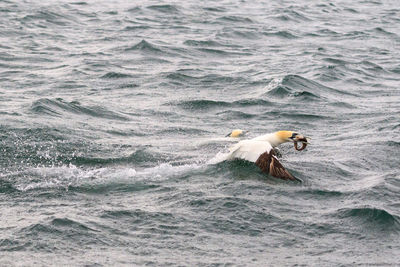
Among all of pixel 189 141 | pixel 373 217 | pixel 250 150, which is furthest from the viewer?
pixel 189 141

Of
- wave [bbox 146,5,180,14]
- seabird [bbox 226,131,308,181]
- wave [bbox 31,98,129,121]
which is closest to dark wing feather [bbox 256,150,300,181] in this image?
seabird [bbox 226,131,308,181]

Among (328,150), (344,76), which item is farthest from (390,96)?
(328,150)

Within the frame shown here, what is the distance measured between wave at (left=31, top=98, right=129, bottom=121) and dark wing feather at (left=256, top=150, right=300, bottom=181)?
12.8 ft

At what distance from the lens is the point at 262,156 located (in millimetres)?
9547

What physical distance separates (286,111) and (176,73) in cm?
370

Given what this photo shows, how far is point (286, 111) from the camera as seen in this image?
13695 mm

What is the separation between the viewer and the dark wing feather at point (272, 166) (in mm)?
9344

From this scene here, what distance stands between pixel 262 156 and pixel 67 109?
15.8ft

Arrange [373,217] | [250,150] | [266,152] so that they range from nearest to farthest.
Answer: [373,217]
[266,152]
[250,150]

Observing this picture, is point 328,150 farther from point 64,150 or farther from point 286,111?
point 64,150

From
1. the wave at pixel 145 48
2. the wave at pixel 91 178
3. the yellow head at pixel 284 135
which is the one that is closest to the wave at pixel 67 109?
the wave at pixel 91 178

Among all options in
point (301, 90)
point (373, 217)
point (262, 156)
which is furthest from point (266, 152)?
point (301, 90)

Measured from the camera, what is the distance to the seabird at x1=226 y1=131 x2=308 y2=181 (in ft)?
30.8

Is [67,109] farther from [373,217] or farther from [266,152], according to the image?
[373,217]
